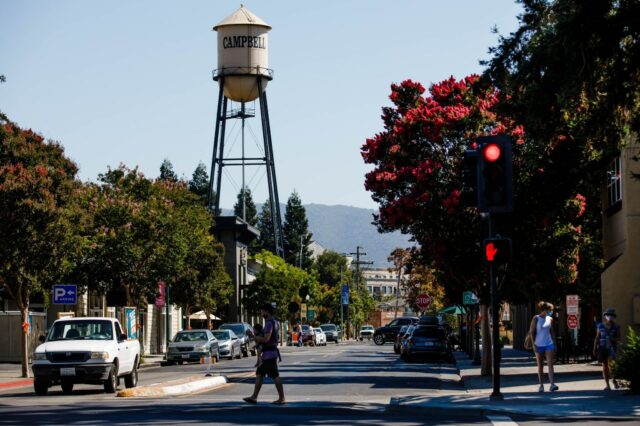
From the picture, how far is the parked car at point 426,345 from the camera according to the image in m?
47.5

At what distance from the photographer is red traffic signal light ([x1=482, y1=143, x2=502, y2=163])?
20859mm

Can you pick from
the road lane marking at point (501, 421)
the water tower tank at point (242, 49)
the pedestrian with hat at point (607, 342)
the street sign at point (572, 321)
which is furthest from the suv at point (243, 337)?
the road lane marking at point (501, 421)

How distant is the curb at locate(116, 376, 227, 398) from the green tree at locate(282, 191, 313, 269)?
116630mm

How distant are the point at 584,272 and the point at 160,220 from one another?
17.2m

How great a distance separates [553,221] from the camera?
1209 inches

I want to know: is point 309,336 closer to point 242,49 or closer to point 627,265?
point 242,49

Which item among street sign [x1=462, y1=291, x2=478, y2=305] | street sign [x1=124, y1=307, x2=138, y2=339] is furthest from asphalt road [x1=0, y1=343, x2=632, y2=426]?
street sign [x1=124, y1=307, x2=138, y2=339]

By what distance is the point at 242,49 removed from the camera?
78938 millimetres

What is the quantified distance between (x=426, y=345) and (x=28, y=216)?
1893 centimetres

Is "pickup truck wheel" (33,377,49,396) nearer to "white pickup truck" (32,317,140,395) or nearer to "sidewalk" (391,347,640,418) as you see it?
"white pickup truck" (32,317,140,395)

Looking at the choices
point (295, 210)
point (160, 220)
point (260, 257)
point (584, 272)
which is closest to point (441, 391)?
point (584, 272)

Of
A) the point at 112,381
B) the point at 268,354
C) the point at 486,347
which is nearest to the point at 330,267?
the point at 486,347

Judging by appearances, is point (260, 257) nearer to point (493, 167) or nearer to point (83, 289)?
point (83, 289)

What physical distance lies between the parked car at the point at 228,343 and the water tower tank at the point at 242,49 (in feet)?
91.8
